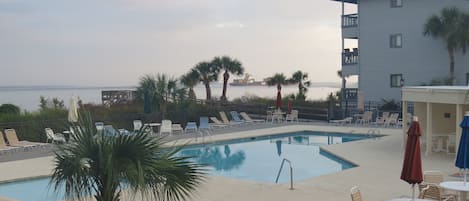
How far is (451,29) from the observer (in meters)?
27.8

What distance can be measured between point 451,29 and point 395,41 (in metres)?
3.54

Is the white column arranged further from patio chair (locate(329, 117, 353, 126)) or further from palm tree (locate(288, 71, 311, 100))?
palm tree (locate(288, 71, 311, 100))

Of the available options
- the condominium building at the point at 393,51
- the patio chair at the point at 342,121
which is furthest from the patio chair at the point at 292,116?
the condominium building at the point at 393,51

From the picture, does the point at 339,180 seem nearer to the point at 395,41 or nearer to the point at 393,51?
the point at 393,51

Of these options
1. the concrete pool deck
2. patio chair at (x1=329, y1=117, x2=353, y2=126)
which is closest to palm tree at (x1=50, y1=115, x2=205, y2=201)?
the concrete pool deck

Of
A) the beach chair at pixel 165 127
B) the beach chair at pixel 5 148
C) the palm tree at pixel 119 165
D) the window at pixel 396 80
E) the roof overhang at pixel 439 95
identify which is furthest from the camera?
the window at pixel 396 80

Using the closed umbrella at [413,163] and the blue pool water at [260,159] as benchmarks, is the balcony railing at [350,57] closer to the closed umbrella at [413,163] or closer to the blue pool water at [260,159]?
the blue pool water at [260,159]

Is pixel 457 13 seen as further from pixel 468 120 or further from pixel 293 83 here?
pixel 468 120

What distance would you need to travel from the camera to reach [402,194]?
10.4 m

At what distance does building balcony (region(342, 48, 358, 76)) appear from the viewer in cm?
3222

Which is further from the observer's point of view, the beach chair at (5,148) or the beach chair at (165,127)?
the beach chair at (165,127)

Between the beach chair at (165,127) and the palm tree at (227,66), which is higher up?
the palm tree at (227,66)

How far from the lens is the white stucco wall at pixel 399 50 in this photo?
29219 millimetres

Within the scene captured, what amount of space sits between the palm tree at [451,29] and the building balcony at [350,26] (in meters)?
4.92
